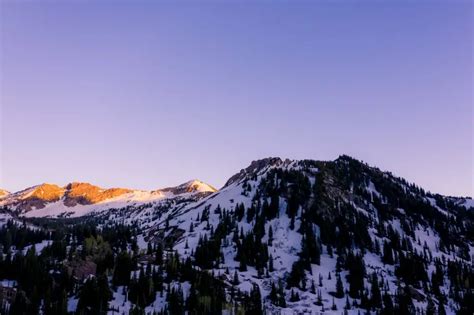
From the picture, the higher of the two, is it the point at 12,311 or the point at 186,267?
the point at 186,267

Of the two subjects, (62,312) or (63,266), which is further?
(63,266)

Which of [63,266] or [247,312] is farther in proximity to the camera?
[63,266]

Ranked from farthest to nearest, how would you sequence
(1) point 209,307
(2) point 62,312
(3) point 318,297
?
(3) point 318,297 → (1) point 209,307 → (2) point 62,312

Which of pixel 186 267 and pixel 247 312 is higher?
pixel 186 267

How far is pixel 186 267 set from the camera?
18975cm

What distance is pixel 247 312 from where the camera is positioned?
159 metres

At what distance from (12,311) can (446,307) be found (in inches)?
6645

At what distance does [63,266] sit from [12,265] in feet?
69.4

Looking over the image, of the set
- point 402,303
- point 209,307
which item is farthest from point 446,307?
point 209,307

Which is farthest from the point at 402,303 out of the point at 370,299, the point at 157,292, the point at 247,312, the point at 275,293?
the point at 157,292

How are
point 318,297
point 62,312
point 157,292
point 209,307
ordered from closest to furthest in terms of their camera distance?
point 62,312, point 209,307, point 157,292, point 318,297

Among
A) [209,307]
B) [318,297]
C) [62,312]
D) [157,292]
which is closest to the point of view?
[62,312]

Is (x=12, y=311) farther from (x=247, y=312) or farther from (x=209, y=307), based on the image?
(x=247, y=312)

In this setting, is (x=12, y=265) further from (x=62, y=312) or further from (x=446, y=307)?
(x=446, y=307)
